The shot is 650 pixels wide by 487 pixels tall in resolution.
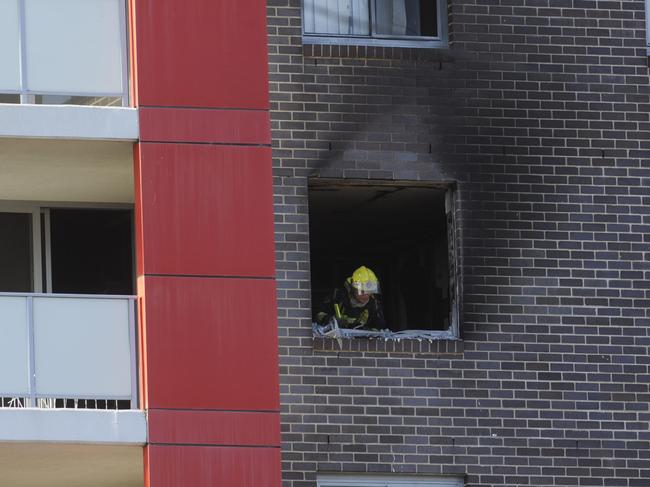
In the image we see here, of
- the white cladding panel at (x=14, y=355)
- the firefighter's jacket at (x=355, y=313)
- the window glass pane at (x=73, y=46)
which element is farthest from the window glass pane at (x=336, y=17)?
the white cladding panel at (x=14, y=355)

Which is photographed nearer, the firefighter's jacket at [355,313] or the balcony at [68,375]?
the balcony at [68,375]

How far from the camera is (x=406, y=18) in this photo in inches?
844

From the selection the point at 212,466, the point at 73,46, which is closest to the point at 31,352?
the point at 212,466

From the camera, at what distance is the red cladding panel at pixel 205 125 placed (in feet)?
66.3

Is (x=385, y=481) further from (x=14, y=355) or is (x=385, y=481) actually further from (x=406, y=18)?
(x=406, y=18)

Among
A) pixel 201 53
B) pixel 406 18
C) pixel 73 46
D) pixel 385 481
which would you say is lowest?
pixel 385 481

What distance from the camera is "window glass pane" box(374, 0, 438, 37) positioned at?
21.3 meters

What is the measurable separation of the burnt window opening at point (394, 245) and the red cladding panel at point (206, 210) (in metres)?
0.79

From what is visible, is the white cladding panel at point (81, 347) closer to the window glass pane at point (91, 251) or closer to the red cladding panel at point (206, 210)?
the red cladding panel at point (206, 210)

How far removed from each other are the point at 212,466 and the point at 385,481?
159 centimetres

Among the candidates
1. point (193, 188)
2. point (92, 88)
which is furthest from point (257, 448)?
point (92, 88)

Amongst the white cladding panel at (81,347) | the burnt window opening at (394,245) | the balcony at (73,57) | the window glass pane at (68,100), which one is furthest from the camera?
the burnt window opening at (394,245)

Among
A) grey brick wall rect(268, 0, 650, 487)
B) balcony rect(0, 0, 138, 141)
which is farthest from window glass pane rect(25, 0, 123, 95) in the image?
grey brick wall rect(268, 0, 650, 487)

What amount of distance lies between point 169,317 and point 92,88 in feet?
7.61
